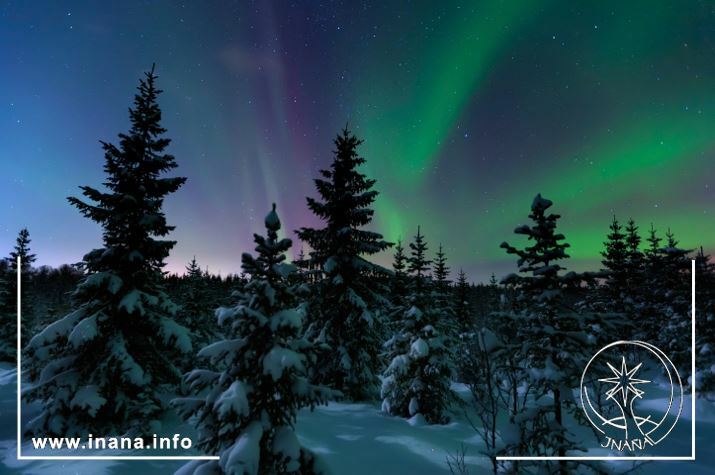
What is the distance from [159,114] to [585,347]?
50.3 ft

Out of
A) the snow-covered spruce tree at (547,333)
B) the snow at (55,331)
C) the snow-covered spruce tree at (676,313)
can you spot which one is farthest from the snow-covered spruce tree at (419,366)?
the snow-covered spruce tree at (676,313)

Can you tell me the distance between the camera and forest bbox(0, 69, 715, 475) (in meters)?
7.32

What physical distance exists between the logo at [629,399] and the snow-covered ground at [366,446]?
4.71 ft

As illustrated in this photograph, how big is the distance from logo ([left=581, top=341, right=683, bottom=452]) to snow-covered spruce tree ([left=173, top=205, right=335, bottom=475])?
21.0 feet

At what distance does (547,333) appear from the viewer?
864 centimetres

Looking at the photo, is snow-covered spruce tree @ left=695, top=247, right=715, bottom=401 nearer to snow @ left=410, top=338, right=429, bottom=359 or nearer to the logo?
the logo

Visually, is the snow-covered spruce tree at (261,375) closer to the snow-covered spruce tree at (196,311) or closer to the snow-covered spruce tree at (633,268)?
the snow-covered spruce tree at (196,311)

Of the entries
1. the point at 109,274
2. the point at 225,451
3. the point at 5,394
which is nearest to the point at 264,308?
the point at 225,451

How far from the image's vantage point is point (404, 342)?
1841 centimetres

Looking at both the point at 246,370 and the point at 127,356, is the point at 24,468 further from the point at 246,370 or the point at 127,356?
the point at 246,370

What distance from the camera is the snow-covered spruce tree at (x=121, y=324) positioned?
1117cm

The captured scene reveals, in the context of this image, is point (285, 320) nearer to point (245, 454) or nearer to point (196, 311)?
point (245, 454)

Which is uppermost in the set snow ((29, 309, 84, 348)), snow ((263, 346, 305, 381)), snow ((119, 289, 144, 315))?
snow ((119, 289, 144, 315))

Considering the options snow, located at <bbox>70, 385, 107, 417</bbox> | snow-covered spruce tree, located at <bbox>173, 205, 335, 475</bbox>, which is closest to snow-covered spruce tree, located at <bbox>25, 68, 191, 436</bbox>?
snow, located at <bbox>70, 385, 107, 417</bbox>
